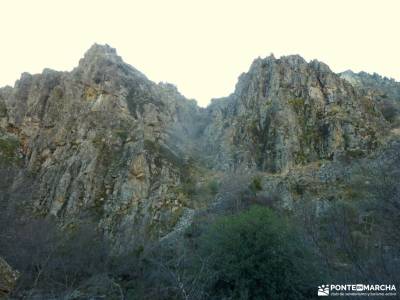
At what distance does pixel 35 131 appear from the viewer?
194ft

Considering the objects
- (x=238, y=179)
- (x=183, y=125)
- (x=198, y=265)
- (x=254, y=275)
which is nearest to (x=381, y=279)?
(x=254, y=275)

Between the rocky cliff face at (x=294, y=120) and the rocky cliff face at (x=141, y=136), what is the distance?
16 centimetres

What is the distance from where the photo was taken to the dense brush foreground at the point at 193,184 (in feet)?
63.7

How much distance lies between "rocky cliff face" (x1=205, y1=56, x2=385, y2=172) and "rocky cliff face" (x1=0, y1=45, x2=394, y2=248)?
0.16 metres

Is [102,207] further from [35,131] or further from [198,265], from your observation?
[198,265]

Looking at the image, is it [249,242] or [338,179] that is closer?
[249,242]

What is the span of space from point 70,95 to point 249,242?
49.4m

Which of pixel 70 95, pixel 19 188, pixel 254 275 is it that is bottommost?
pixel 254 275

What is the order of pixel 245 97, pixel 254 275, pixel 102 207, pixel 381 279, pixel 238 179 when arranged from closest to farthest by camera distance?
pixel 381 279 → pixel 254 275 → pixel 238 179 → pixel 102 207 → pixel 245 97

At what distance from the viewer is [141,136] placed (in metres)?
55.1
